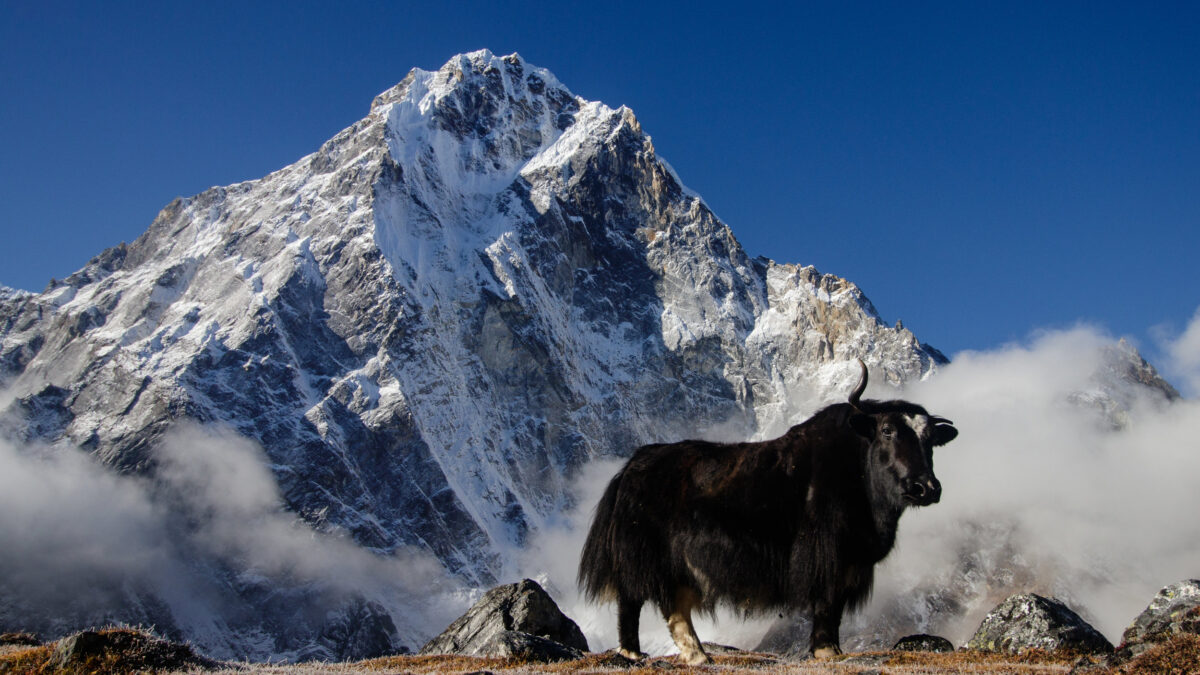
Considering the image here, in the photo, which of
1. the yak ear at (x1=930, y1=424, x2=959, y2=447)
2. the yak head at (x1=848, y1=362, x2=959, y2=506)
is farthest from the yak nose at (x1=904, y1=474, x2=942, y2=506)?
the yak ear at (x1=930, y1=424, x2=959, y2=447)

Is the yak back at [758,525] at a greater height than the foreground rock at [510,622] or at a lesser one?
greater

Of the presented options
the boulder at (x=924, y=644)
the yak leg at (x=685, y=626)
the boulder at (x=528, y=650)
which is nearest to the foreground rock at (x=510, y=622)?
the boulder at (x=528, y=650)

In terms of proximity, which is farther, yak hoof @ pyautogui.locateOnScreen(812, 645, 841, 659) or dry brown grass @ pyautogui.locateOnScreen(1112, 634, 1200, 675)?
yak hoof @ pyautogui.locateOnScreen(812, 645, 841, 659)

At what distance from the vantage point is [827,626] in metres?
14.4

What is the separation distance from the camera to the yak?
14.4m

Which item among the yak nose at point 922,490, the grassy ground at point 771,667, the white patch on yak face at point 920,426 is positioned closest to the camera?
the grassy ground at point 771,667

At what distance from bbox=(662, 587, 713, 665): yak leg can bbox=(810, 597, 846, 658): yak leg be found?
65.2 inches

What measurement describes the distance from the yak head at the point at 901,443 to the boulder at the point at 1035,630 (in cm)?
476

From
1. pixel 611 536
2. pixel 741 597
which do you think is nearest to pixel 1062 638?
pixel 741 597

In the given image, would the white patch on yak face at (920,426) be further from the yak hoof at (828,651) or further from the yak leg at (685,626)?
the yak leg at (685,626)

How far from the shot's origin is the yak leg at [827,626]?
14.3 metres

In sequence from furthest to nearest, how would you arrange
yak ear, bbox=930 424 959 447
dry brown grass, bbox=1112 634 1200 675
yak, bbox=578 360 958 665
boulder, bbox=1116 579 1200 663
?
yak ear, bbox=930 424 959 447, yak, bbox=578 360 958 665, boulder, bbox=1116 579 1200 663, dry brown grass, bbox=1112 634 1200 675

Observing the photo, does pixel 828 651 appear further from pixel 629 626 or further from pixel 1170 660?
pixel 1170 660

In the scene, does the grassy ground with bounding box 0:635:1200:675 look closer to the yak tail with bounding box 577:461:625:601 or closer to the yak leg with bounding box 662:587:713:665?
the yak leg with bounding box 662:587:713:665
